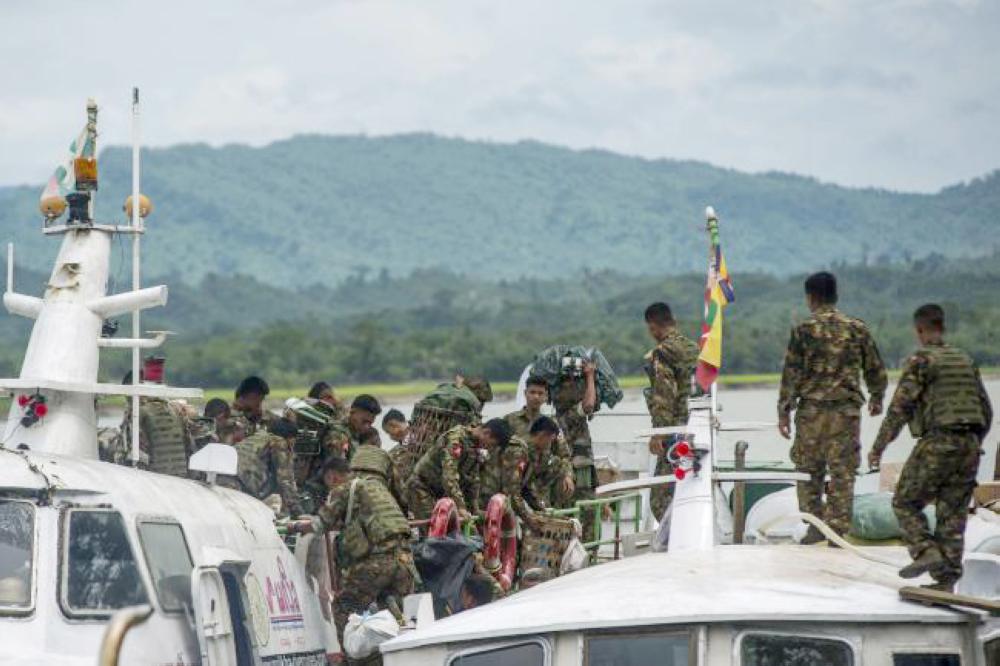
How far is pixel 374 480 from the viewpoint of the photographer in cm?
1276

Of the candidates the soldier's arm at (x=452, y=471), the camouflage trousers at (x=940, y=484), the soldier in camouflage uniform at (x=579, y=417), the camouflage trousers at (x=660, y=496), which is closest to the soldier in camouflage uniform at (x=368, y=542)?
the soldier's arm at (x=452, y=471)

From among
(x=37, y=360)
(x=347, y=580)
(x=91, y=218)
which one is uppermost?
(x=91, y=218)

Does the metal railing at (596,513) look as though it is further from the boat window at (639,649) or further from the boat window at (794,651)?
the boat window at (794,651)

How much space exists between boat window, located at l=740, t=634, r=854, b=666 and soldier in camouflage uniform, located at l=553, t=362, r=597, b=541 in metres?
7.38

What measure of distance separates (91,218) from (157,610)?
4061 millimetres

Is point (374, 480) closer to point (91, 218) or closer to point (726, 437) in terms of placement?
point (91, 218)

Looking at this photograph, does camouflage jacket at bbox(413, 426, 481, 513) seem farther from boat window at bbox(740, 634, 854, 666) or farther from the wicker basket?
boat window at bbox(740, 634, 854, 666)

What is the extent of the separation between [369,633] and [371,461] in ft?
4.95

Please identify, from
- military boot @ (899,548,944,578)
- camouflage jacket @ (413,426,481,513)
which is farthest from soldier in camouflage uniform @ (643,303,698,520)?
military boot @ (899,548,944,578)

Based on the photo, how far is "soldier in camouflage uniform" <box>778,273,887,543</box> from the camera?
41.6 feet

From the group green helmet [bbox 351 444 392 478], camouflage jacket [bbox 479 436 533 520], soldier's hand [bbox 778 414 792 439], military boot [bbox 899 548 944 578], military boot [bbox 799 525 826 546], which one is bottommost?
military boot [bbox 799 525 826 546]

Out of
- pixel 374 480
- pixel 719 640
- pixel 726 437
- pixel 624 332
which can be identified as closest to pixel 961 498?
pixel 719 640

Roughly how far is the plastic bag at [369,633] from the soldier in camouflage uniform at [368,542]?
2.39ft

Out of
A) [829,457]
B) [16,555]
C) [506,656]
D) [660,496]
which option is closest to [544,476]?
[660,496]
